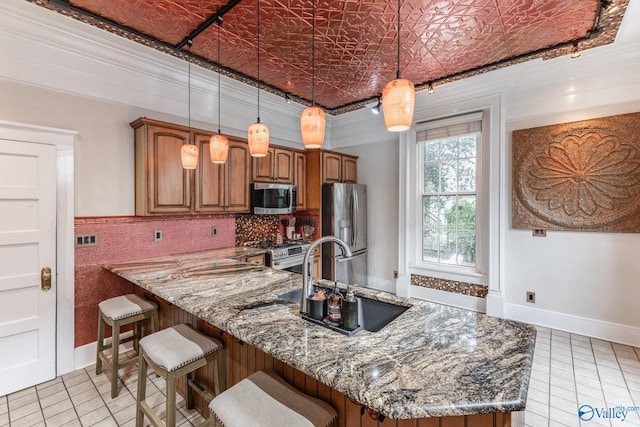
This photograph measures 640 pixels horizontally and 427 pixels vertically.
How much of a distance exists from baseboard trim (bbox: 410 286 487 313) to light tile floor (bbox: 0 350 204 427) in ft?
10.9

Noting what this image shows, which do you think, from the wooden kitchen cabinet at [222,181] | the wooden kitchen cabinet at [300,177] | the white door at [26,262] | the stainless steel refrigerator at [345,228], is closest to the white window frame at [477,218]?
the stainless steel refrigerator at [345,228]

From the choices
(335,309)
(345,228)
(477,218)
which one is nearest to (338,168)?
(345,228)

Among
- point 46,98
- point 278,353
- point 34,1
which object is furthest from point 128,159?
point 278,353

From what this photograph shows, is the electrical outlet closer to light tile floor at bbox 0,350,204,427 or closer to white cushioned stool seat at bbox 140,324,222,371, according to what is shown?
light tile floor at bbox 0,350,204,427

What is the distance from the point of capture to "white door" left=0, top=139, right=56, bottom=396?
220cm

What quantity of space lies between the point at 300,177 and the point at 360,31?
Result: 7.61ft

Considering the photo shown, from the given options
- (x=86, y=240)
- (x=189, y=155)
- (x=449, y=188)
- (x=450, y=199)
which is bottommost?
(x=86, y=240)

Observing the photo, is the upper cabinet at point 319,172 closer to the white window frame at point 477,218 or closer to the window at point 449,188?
the white window frame at point 477,218

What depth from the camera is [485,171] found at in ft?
12.3

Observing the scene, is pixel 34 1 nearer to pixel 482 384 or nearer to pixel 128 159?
pixel 128 159

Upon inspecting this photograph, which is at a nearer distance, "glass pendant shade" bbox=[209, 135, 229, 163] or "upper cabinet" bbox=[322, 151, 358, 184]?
"glass pendant shade" bbox=[209, 135, 229, 163]

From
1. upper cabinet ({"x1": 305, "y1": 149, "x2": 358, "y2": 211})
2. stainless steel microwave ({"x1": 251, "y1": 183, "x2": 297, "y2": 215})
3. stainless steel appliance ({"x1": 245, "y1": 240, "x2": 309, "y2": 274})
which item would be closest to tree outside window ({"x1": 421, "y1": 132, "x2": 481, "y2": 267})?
upper cabinet ({"x1": 305, "y1": 149, "x2": 358, "y2": 211})

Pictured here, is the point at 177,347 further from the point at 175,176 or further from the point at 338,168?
the point at 338,168

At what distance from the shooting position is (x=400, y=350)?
109 centimetres
